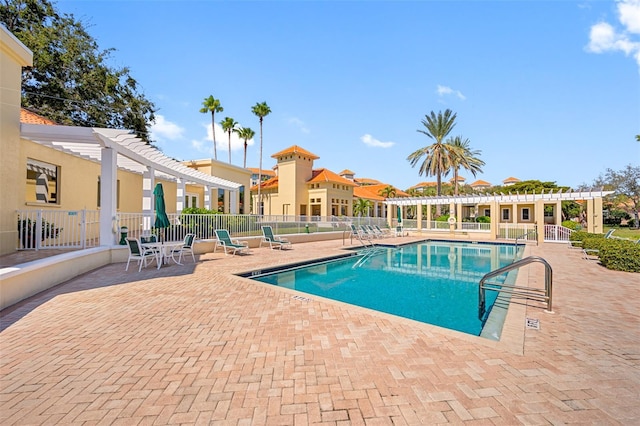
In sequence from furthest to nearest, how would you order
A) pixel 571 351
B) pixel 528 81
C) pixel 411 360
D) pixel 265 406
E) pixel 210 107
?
pixel 210 107 < pixel 528 81 < pixel 571 351 < pixel 411 360 < pixel 265 406

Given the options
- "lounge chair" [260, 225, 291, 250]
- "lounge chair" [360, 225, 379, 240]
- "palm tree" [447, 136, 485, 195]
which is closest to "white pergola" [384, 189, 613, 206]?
"lounge chair" [360, 225, 379, 240]

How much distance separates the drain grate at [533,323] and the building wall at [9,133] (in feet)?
38.1

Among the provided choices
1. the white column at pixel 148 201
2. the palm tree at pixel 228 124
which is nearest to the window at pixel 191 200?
the white column at pixel 148 201

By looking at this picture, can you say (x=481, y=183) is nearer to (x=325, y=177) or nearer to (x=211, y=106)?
(x=325, y=177)

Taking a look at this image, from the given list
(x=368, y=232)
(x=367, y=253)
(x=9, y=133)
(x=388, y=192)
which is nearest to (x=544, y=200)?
(x=368, y=232)

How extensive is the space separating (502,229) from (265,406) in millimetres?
25214

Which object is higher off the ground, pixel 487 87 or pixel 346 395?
pixel 487 87

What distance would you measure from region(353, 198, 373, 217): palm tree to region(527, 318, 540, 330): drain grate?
3248 centimetres

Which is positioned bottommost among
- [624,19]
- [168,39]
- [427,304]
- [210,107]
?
[427,304]

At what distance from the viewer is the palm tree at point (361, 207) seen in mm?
37250

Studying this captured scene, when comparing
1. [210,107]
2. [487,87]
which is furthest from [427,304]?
Result: [210,107]

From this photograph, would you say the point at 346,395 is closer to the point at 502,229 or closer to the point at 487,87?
the point at 487,87

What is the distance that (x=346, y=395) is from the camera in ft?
8.27

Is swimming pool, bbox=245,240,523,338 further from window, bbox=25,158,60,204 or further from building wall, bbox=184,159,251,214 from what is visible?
building wall, bbox=184,159,251,214
